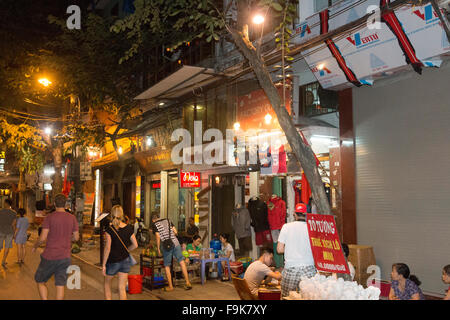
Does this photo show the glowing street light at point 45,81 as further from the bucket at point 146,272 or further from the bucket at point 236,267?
the bucket at point 236,267

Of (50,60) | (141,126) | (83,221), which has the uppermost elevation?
(50,60)

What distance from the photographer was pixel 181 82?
14211 mm

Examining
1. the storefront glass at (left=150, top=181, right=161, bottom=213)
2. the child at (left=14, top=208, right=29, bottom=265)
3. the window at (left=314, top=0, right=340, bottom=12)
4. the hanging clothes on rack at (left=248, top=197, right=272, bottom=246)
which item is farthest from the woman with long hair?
the storefront glass at (left=150, top=181, right=161, bottom=213)

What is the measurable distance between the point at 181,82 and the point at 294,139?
9.42 meters

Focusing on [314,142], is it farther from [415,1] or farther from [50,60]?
[50,60]

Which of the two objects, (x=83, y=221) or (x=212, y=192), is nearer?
(x=212, y=192)

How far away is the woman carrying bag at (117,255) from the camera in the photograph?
7.26 m

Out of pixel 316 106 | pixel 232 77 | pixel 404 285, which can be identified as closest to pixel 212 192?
pixel 232 77

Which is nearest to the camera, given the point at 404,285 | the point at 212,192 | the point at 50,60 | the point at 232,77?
the point at 404,285

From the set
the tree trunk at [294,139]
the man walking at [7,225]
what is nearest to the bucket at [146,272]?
the man walking at [7,225]

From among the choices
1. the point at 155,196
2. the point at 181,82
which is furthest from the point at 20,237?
the point at 155,196

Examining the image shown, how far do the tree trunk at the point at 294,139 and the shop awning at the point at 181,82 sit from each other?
624cm

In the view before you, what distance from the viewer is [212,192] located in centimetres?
1566
